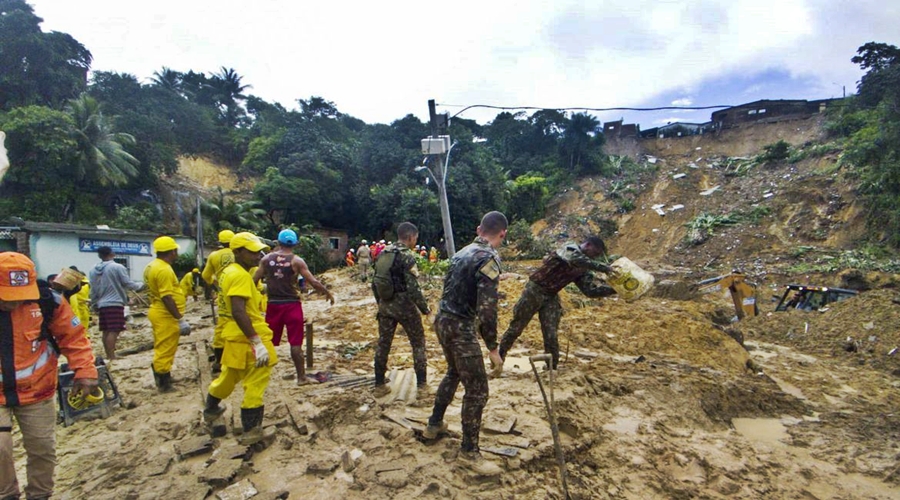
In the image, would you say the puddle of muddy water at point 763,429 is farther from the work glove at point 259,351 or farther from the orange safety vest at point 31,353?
the orange safety vest at point 31,353

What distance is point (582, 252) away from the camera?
5.00m

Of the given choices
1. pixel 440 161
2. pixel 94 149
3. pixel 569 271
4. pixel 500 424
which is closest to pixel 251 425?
pixel 500 424

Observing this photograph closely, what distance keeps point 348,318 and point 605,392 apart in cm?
667

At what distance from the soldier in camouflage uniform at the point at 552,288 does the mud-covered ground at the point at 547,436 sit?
519 mm

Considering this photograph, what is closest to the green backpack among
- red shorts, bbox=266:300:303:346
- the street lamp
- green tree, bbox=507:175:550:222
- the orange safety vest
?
red shorts, bbox=266:300:303:346

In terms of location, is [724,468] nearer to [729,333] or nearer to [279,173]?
[729,333]

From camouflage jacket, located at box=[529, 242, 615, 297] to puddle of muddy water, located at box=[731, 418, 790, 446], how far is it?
6.00 feet

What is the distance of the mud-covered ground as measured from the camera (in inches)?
119

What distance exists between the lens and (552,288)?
16.8 ft

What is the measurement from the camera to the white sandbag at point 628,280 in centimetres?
489

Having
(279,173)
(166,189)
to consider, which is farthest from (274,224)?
(166,189)

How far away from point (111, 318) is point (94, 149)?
19.5 m

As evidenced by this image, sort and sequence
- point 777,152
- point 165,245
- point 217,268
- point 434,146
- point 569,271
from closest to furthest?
point 165,245 → point 569,271 → point 217,268 → point 434,146 → point 777,152

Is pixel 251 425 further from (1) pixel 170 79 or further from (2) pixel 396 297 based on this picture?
(1) pixel 170 79
